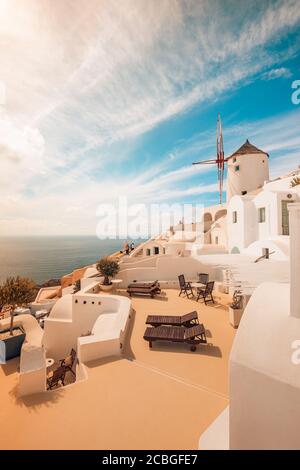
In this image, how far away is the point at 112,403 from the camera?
5.03m

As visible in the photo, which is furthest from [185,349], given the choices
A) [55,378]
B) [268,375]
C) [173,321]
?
[268,375]

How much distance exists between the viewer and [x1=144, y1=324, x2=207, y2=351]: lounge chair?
7234mm

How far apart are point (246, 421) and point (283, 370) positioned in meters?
0.88

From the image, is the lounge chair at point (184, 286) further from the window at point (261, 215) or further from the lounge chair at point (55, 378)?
the lounge chair at point (55, 378)

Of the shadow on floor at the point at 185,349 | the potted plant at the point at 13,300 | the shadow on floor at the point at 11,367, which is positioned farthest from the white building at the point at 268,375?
the potted plant at the point at 13,300

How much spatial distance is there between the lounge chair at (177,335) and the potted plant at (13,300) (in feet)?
20.1

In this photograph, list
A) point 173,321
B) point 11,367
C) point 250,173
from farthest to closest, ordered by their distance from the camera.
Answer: point 250,173, point 11,367, point 173,321

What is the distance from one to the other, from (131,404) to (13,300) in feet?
24.7

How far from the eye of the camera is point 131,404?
4.98 meters

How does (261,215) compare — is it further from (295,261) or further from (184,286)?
(295,261)

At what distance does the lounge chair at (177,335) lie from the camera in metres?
7.23

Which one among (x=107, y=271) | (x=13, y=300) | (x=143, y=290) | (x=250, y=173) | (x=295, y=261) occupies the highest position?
(x=250, y=173)
